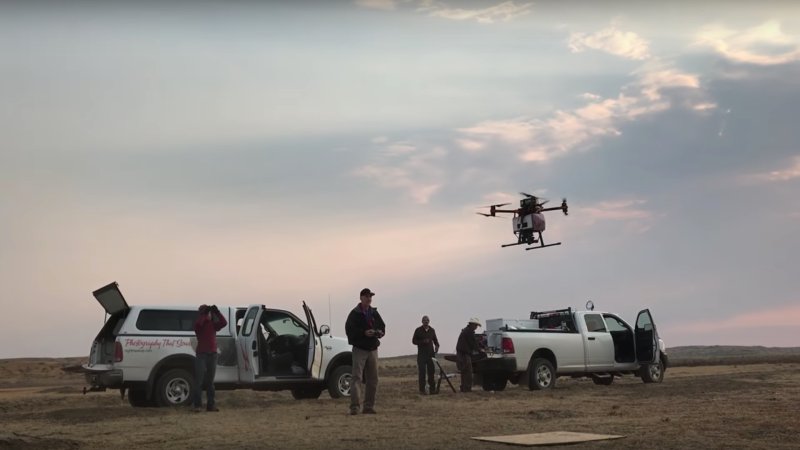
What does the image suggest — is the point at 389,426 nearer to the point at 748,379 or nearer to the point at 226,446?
the point at 226,446

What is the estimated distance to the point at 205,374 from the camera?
1642cm

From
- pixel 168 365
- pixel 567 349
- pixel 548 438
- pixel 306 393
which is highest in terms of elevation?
pixel 567 349

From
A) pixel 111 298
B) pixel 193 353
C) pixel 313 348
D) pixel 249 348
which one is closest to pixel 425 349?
pixel 313 348

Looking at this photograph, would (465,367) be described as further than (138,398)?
Yes

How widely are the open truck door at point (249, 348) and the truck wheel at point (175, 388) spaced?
3.43 ft

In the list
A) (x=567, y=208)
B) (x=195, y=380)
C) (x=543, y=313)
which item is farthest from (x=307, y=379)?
(x=567, y=208)

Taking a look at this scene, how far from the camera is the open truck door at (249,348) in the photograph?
17.8 m

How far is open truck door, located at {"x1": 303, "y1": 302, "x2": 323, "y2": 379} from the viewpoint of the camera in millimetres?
18203

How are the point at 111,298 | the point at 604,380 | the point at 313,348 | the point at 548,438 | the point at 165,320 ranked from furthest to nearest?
the point at 604,380 < the point at 313,348 < the point at 165,320 < the point at 111,298 < the point at 548,438

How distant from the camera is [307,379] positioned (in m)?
18.4

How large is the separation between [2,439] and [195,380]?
5233 mm

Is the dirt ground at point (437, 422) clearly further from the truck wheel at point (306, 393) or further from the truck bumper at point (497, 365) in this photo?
the truck bumper at point (497, 365)

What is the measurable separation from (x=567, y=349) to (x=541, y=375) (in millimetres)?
1009

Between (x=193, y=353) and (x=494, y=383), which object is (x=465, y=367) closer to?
(x=494, y=383)
